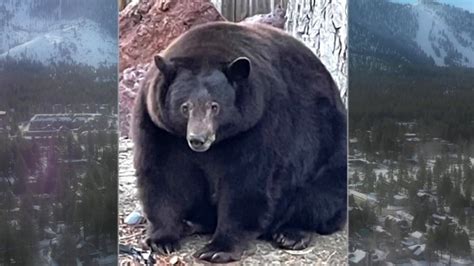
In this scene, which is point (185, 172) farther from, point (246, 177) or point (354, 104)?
point (354, 104)

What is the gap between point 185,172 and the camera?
9.21 feet

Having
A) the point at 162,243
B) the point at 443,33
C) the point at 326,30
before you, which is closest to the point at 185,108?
the point at 162,243

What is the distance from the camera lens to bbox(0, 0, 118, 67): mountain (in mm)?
2795

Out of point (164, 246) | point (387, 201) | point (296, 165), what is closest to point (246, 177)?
point (296, 165)

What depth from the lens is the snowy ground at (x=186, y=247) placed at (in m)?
2.82

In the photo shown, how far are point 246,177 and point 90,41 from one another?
85cm

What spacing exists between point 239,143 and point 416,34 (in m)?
0.90

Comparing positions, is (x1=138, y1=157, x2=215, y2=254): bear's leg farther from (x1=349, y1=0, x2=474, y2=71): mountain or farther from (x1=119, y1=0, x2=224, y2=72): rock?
(x1=349, y1=0, x2=474, y2=71): mountain

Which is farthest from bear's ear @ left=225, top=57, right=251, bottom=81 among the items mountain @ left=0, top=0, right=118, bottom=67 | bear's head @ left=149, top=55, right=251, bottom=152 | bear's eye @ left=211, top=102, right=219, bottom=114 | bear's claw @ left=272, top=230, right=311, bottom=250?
bear's claw @ left=272, top=230, right=311, bottom=250

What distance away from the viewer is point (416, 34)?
9.56ft

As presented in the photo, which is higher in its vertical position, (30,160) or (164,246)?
(30,160)

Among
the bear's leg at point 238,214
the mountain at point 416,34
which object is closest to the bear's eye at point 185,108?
the bear's leg at point 238,214

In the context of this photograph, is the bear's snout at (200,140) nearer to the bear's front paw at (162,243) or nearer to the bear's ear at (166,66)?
the bear's ear at (166,66)

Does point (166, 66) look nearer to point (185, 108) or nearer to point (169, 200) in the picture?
point (185, 108)
